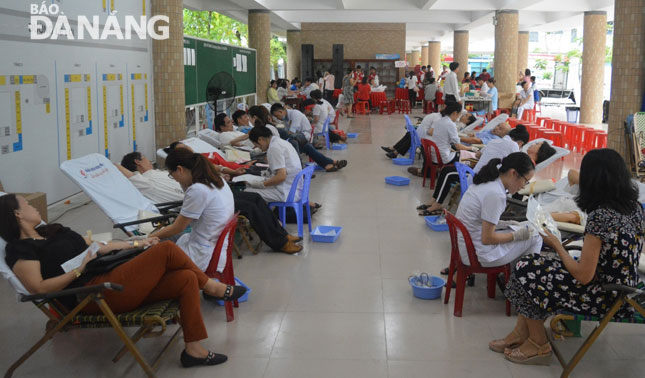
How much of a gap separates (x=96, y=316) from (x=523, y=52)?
84.3ft

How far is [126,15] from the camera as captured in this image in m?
8.43

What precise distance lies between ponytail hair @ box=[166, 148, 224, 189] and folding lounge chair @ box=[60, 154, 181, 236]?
71cm

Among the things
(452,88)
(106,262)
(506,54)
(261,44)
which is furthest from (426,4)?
(106,262)

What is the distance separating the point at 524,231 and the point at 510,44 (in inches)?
692

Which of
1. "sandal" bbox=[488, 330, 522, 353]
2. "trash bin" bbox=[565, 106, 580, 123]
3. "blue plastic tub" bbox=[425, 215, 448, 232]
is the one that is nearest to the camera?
"sandal" bbox=[488, 330, 522, 353]

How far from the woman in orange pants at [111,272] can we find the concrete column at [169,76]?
6.30m

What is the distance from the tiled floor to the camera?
3.28 m

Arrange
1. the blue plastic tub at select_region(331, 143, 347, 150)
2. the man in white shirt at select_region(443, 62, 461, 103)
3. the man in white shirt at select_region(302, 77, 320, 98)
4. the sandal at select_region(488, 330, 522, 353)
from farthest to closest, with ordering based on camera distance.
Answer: the man in white shirt at select_region(302, 77, 320, 98) < the man in white shirt at select_region(443, 62, 461, 103) < the blue plastic tub at select_region(331, 143, 347, 150) < the sandal at select_region(488, 330, 522, 353)

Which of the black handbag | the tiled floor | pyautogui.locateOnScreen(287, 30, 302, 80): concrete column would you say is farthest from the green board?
pyautogui.locateOnScreen(287, 30, 302, 80): concrete column

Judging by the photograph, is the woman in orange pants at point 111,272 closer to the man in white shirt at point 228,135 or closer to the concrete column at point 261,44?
the man in white shirt at point 228,135

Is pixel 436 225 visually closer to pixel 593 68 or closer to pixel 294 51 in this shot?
pixel 593 68

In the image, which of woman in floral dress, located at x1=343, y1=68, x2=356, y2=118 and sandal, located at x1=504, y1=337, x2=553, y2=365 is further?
woman in floral dress, located at x1=343, y1=68, x2=356, y2=118

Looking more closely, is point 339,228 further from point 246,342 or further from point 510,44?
point 510,44

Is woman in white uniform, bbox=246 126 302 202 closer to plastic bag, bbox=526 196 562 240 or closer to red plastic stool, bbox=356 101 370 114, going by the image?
plastic bag, bbox=526 196 562 240
